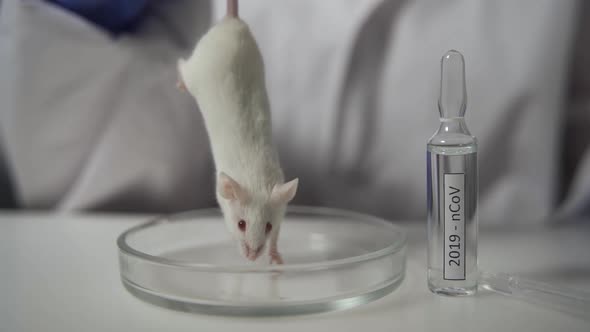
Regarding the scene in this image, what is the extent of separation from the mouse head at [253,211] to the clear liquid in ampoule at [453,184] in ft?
0.52

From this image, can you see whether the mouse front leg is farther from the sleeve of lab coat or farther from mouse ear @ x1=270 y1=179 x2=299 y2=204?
the sleeve of lab coat

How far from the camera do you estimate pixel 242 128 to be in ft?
2.18

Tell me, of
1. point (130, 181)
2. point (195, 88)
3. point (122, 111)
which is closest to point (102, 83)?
point (122, 111)

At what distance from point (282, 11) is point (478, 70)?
33cm

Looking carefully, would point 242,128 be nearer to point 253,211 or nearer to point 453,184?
point 253,211

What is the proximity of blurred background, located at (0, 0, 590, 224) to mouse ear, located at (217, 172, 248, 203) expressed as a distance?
395 mm

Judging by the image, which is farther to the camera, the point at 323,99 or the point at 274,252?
the point at 323,99

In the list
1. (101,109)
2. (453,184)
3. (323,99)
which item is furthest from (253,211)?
(101,109)

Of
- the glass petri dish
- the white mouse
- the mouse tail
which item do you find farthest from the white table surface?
the mouse tail

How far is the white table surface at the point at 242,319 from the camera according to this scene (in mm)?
601

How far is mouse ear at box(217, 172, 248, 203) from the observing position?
64cm

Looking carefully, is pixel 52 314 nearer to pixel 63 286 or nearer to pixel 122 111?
pixel 63 286

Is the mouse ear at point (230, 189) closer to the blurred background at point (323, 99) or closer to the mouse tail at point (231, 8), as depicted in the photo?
the mouse tail at point (231, 8)

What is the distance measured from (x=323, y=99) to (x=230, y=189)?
0.42 m
